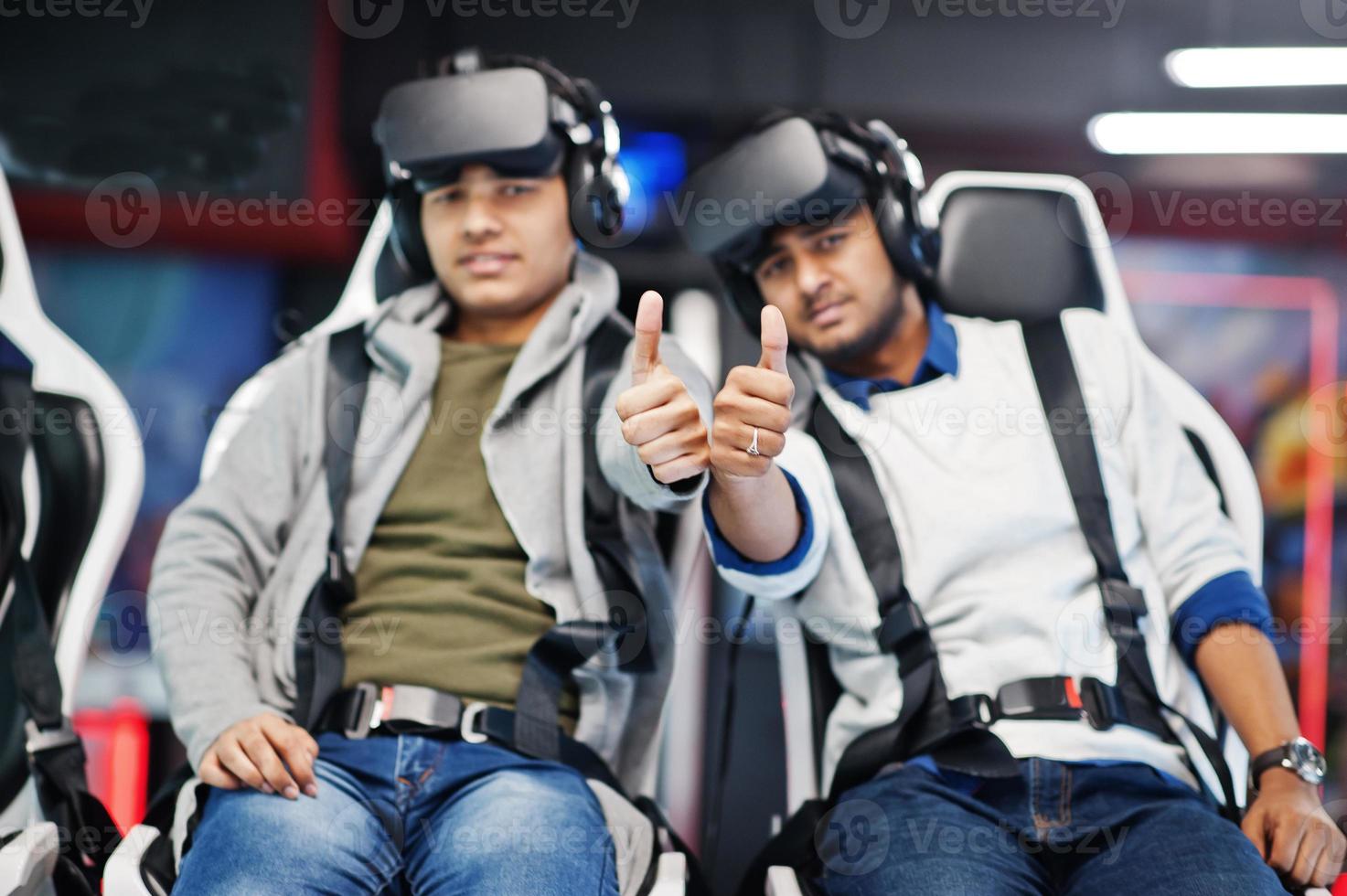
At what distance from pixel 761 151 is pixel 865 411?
41cm

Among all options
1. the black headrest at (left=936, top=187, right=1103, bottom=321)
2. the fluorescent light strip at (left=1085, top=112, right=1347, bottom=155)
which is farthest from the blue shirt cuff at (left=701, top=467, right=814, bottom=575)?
the fluorescent light strip at (left=1085, top=112, right=1347, bottom=155)

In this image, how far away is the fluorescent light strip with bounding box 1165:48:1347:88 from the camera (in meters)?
2.10

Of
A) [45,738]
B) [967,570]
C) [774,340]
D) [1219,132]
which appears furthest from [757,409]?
[1219,132]

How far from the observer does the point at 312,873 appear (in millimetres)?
1211

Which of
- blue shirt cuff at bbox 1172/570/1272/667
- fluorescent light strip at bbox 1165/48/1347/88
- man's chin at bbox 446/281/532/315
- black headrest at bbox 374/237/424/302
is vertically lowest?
blue shirt cuff at bbox 1172/570/1272/667

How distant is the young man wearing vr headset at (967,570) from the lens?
4.34 ft

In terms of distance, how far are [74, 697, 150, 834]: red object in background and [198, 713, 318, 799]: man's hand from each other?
0.78 metres

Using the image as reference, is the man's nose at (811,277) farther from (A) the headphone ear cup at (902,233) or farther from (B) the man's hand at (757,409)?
(B) the man's hand at (757,409)

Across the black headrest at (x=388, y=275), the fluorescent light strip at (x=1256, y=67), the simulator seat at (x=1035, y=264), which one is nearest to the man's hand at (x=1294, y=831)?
the simulator seat at (x=1035, y=264)

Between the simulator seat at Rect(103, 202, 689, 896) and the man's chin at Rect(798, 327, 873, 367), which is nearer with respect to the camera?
the simulator seat at Rect(103, 202, 689, 896)

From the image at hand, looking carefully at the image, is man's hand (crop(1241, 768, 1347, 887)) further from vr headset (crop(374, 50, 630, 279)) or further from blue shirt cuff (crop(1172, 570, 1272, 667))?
vr headset (crop(374, 50, 630, 279))

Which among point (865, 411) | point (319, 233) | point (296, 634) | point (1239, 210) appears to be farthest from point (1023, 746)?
point (319, 233)

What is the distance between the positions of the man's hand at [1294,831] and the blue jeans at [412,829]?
755 millimetres

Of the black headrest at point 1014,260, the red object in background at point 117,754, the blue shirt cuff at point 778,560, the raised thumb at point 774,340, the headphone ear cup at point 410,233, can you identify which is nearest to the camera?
the raised thumb at point 774,340
